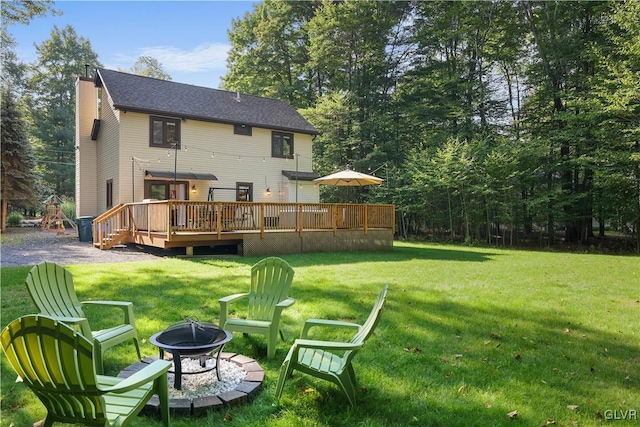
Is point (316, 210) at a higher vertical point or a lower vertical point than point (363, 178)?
lower

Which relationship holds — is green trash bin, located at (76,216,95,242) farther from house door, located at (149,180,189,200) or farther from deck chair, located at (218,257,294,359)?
deck chair, located at (218,257,294,359)

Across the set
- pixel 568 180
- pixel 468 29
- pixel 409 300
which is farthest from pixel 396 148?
pixel 409 300

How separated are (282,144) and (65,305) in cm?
1561

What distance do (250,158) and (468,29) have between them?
46.5ft

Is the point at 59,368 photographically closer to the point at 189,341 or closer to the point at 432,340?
the point at 189,341

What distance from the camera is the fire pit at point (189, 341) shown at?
2.86 m

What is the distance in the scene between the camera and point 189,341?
10.2ft

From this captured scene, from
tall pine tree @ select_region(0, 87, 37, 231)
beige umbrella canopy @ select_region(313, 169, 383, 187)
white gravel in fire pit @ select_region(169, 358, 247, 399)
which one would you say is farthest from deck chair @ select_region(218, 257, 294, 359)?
tall pine tree @ select_region(0, 87, 37, 231)

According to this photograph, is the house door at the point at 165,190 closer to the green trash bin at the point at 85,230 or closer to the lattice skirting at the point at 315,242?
the green trash bin at the point at 85,230

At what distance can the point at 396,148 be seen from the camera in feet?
80.0

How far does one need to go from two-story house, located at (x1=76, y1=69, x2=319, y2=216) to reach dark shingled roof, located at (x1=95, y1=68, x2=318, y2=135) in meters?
0.04

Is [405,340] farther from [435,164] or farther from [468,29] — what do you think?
[468,29]

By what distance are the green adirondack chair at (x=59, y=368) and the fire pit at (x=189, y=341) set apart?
27.9 inches
